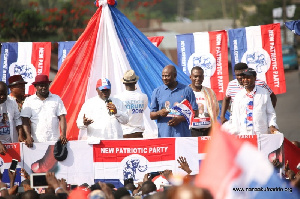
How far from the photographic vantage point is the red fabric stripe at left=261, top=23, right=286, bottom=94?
13469 mm

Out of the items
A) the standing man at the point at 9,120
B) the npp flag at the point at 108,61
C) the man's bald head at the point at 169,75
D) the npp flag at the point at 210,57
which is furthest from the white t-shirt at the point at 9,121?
the npp flag at the point at 210,57

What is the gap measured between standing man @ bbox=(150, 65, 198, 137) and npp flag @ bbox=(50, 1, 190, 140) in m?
2.18

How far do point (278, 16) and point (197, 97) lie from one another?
28937 millimetres

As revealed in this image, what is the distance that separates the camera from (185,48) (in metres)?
14.0

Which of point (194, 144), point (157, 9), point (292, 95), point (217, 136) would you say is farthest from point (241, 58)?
point (157, 9)

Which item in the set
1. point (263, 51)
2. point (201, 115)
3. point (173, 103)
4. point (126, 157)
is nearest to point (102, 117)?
point (126, 157)

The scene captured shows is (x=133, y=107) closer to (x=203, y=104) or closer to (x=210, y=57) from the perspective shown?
(x=203, y=104)

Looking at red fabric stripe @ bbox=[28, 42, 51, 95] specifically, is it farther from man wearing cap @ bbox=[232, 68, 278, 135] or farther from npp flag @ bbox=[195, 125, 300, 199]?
npp flag @ bbox=[195, 125, 300, 199]

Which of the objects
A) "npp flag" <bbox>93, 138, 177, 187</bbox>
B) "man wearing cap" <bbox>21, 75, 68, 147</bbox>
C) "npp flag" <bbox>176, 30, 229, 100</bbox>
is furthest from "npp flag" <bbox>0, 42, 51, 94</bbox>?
"npp flag" <bbox>93, 138, 177, 187</bbox>

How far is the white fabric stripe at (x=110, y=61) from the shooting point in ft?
40.1

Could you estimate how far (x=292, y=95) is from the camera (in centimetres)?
2802

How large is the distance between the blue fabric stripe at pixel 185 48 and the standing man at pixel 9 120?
4.72 m

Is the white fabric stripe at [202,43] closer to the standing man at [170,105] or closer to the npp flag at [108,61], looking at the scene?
the npp flag at [108,61]

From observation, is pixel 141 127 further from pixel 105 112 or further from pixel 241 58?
pixel 241 58
